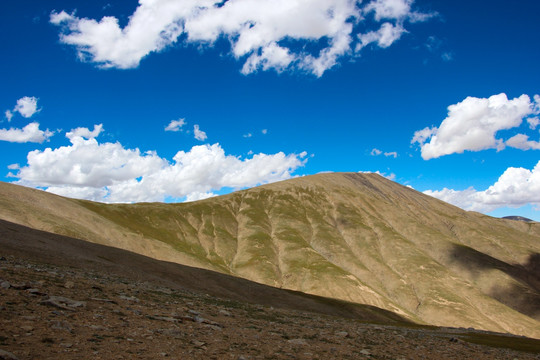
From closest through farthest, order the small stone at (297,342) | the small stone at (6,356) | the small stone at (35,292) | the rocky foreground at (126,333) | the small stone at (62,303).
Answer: the small stone at (6,356), the rocky foreground at (126,333), the small stone at (62,303), the small stone at (35,292), the small stone at (297,342)

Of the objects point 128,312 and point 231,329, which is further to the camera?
point 231,329

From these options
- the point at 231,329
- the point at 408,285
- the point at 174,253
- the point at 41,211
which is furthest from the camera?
the point at 408,285

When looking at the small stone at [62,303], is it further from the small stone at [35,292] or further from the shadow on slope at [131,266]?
the shadow on slope at [131,266]

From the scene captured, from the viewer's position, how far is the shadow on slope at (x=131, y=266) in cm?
4586

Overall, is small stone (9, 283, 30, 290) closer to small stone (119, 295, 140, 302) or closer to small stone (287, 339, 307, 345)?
small stone (119, 295, 140, 302)

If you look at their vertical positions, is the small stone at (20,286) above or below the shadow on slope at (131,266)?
above

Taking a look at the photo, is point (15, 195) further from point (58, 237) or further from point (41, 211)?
point (58, 237)

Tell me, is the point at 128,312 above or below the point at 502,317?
above

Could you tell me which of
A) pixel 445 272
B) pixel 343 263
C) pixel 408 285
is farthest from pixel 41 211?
pixel 445 272

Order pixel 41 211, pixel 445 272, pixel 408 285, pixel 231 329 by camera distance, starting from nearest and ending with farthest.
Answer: pixel 231 329
pixel 41 211
pixel 408 285
pixel 445 272

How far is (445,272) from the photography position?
638 ft

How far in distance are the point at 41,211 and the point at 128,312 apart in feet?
383

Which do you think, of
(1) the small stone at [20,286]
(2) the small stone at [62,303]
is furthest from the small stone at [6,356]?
(1) the small stone at [20,286]

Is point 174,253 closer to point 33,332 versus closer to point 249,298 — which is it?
point 249,298
